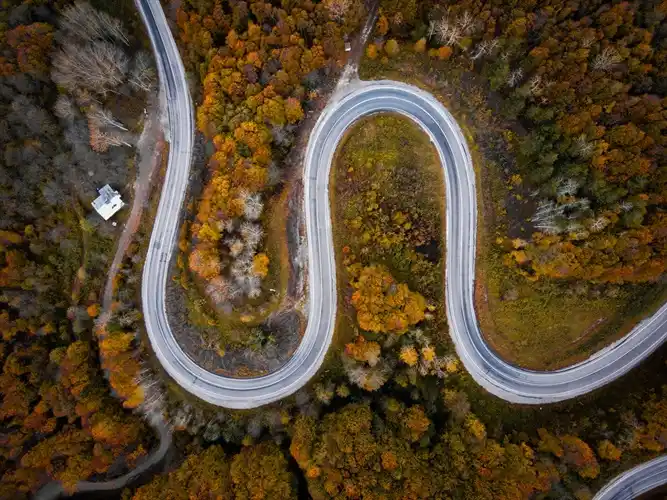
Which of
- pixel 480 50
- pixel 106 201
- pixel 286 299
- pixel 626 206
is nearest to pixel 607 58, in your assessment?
pixel 480 50

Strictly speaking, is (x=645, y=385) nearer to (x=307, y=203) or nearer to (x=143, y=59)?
(x=307, y=203)

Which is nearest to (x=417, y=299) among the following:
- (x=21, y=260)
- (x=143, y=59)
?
(x=143, y=59)

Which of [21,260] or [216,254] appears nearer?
[216,254]

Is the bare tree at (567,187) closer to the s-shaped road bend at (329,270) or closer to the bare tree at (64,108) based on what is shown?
the s-shaped road bend at (329,270)

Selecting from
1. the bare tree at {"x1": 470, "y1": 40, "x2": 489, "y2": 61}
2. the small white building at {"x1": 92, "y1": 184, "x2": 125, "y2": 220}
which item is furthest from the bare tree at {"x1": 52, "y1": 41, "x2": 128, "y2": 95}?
the bare tree at {"x1": 470, "y1": 40, "x2": 489, "y2": 61}

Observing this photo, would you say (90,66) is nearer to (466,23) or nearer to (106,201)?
(106,201)

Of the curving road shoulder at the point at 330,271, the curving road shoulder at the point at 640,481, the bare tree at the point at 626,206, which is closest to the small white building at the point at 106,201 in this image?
the curving road shoulder at the point at 330,271

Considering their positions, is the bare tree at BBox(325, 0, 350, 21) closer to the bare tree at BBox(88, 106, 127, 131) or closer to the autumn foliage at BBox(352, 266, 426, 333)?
the autumn foliage at BBox(352, 266, 426, 333)
